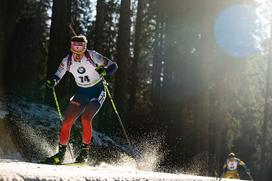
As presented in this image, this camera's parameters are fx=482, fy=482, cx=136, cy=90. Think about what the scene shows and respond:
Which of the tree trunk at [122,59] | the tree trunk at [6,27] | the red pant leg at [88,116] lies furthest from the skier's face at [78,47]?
the tree trunk at [122,59]

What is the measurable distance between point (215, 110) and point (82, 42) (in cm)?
2342

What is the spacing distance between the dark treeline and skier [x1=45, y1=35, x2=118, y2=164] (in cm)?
969

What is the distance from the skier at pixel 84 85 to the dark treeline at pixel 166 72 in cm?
969

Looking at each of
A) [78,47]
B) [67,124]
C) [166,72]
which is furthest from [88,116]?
[166,72]

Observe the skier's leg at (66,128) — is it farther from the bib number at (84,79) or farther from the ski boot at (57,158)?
the bib number at (84,79)

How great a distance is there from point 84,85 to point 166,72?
27265mm

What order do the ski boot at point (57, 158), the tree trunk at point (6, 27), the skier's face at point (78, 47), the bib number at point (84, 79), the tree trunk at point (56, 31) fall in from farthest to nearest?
the tree trunk at point (6, 27)
the tree trunk at point (56, 31)
the bib number at point (84, 79)
the skier's face at point (78, 47)
the ski boot at point (57, 158)

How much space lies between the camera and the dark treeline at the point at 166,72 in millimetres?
19188

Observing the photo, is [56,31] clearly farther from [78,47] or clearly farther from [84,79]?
[78,47]

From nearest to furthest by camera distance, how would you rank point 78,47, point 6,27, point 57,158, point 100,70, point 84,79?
point 57,158 < point 78,47 < point 100,70 < point 84,79 < point 6,27

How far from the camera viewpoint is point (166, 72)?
34750mm

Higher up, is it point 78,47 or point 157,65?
point 78,47

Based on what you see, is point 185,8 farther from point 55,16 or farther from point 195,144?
point 55,16

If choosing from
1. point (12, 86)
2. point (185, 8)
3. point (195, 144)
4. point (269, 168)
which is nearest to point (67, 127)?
point (12, 86)
